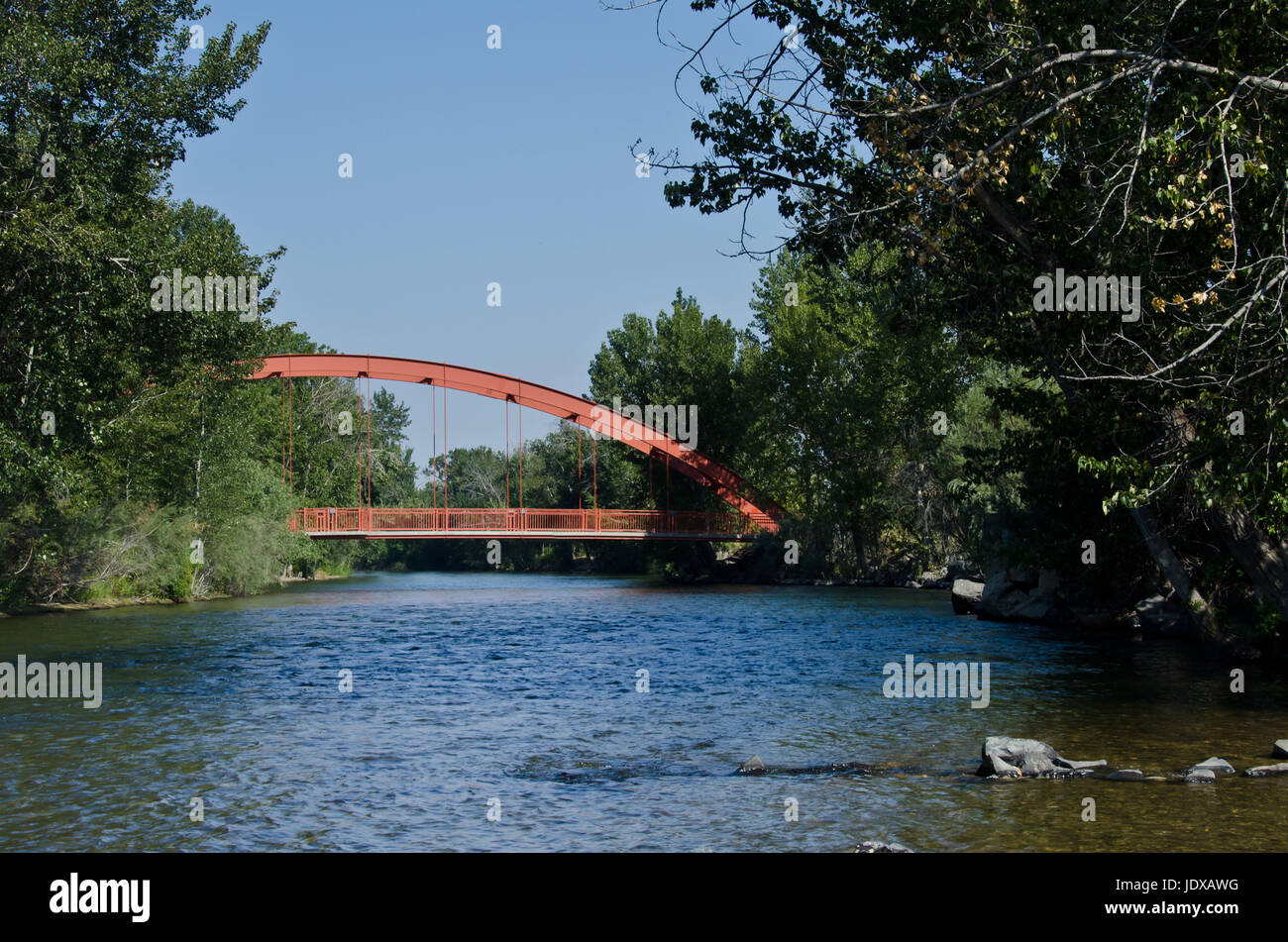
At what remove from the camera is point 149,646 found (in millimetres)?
24984

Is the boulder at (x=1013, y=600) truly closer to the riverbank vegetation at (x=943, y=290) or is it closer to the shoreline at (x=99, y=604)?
the riverbank vegetation at (x=943, y=290)

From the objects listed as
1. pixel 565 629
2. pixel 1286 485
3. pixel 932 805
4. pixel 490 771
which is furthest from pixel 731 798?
pixel 565 629

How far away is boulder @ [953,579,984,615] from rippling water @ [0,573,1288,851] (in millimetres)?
6968

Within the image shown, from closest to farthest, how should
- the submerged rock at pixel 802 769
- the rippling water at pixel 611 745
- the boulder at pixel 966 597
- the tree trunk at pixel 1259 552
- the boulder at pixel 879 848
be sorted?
1. the boulder at pixel 879 848
2. the rippling water at pixel 611 745
3. the submerged rock at pixel 802 769
4. the tree trunk at pixel 1259 552
5. the boulder at pixel 966 597

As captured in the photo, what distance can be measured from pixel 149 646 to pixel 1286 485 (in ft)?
73.2

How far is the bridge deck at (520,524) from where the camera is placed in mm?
50188

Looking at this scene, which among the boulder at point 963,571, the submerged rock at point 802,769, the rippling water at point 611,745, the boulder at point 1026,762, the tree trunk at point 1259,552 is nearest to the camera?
the rippling water at point 611,745

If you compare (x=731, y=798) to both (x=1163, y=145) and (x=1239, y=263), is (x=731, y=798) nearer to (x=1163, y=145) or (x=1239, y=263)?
(x=1163, y=145)

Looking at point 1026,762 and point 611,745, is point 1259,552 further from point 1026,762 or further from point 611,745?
point 611,745

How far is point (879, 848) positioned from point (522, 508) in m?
47.2

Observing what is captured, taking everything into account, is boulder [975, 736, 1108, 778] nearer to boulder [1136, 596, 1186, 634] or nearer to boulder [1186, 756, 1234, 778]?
boulder [1186, 756, 1234, 778]

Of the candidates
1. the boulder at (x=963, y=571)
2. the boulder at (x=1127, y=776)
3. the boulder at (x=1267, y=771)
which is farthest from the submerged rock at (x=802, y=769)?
the boulder at (x=963, y=571)

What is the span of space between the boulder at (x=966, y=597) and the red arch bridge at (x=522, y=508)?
22205mm

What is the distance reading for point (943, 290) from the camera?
67.4 feet
